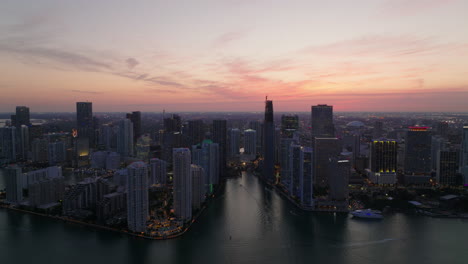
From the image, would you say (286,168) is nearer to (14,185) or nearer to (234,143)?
(234,143)

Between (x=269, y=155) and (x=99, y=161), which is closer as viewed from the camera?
(x=269, y=155)

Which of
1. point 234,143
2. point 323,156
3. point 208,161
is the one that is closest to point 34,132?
point 234,143

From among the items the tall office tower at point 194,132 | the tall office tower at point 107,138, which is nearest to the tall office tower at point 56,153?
the tall office tower at point 107,138

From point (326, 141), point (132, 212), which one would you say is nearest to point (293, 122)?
point (326, 141)

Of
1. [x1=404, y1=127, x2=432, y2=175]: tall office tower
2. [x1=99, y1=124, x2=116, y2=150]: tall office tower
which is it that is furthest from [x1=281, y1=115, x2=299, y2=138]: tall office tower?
[x1=99, y1=124, x2=116, y2=150]: tall office tower

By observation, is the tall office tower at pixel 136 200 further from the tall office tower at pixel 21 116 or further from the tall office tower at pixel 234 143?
the tall office tower at pixel 21 116
